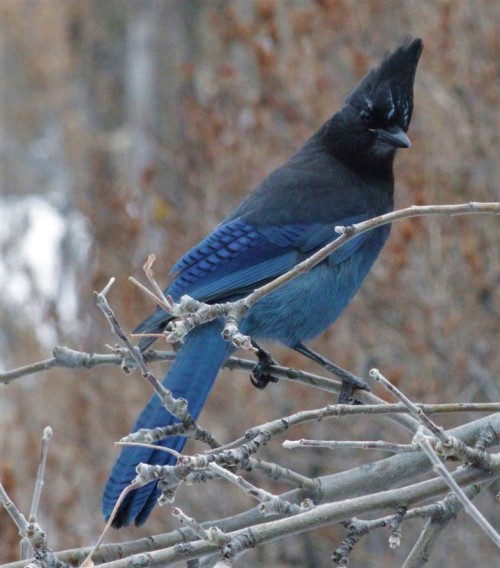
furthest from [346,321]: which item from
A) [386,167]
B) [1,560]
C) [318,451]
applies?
[1,560]

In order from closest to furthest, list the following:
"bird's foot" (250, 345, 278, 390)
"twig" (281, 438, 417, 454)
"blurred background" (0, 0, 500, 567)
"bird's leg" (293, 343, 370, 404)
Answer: "twig" (281, 438, 417, 454) → "bird's leg" (293, 343, 370, 404) → "bird's foot" (250, 345, 278, 390) → "blurred background" (0, 0, 500, 567)

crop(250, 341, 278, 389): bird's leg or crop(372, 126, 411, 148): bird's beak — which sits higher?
crop(372, 126, 411, 148): bird's beak

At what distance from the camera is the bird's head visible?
3.81 m

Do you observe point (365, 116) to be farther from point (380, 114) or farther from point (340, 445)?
point (340, 445)

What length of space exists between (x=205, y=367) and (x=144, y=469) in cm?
116

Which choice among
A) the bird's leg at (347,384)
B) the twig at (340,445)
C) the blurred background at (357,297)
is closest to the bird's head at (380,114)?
the blurred background at (357,297)

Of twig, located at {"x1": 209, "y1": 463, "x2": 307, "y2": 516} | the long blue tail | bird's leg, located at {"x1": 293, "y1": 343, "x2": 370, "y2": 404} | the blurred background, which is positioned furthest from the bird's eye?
twig, located at {"x1": 209, "y1": 463, "x2": 307, "y2": 516}

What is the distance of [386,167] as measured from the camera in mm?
4168

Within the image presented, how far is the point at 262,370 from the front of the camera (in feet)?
11.6

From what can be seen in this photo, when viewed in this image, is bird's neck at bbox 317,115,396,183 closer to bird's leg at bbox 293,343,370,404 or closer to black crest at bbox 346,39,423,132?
black crest at bbox 346,39,423,132

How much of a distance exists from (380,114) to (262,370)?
111 centimetres

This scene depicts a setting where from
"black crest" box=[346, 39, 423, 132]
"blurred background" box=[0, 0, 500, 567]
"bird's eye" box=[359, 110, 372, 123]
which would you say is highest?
"black crest" box=[346, 39, 423, 132]

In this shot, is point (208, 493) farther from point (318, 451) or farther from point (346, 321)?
point (346, 321)

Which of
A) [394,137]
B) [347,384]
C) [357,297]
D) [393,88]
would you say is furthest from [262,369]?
[357,297]
